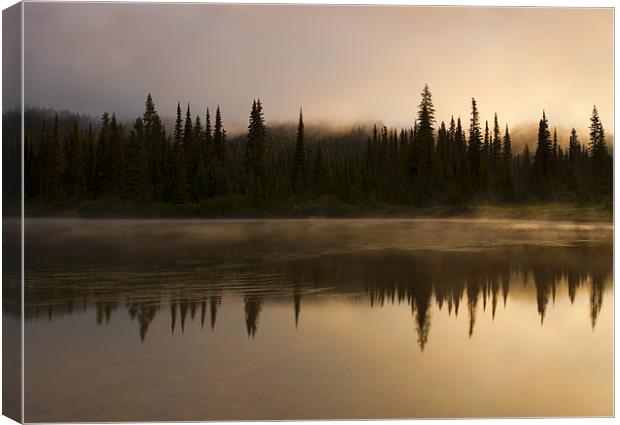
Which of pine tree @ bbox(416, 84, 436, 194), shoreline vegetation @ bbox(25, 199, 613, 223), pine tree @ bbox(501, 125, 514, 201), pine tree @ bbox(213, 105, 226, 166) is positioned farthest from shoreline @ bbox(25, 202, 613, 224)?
pine tree @ bbox(213, 105, 226, 166)

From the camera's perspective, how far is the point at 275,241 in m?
6.00

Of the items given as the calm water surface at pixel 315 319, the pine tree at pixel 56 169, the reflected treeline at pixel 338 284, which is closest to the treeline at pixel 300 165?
the pine tree at pixel 56 169

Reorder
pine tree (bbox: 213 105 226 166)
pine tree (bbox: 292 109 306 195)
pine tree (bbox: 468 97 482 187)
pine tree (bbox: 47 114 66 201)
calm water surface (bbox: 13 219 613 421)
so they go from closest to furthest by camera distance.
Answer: calm water surface (bbox: 13 219 613 421) < pine tree (bbox: 47 114 66 201) < pine tree (bbox: 213 105 226 166) < pine tree (bbox: 292 109 306 195) < pine tree (bbox: 468 97 482 187)

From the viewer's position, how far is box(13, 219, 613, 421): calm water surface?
18.8ft

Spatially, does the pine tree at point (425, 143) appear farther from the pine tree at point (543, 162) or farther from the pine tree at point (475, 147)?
the pine tree at point (543, 162)

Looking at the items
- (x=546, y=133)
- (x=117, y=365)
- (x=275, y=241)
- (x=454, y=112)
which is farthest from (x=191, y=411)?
(x=546, y=133)

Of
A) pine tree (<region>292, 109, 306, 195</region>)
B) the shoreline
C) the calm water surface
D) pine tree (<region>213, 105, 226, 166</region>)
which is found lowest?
the calm water surface

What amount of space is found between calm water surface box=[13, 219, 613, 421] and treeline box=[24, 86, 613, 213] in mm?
214

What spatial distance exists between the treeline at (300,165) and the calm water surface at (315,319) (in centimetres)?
21

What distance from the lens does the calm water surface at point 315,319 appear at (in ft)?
18.8

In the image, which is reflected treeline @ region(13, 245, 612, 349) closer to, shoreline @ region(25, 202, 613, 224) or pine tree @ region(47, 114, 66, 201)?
shoreline @ region(25, 202, 613, 224)

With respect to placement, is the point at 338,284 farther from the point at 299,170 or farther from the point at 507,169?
the point at 507,169

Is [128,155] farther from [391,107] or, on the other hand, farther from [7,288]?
[391,107]

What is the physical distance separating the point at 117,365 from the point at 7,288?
99 centimetres
